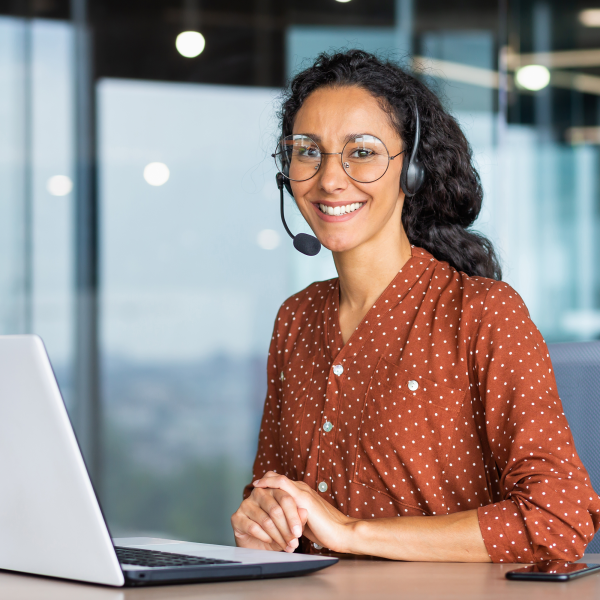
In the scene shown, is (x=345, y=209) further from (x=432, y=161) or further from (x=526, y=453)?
(x=526, y=453)

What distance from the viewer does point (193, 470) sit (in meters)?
3.54

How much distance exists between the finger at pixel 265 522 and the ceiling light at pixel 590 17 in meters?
3.21

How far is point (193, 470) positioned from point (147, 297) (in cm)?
78

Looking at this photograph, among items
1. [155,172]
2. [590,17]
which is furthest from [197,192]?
[590,17]

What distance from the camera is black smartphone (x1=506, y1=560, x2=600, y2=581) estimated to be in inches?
34.5

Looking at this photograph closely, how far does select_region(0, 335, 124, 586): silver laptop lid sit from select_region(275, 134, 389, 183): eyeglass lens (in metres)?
0.81

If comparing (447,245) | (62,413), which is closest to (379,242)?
(447,245)

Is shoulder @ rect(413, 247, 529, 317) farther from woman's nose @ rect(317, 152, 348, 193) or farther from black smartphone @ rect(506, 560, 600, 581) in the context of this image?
black smartphone @ rect(506, 560, 600, 581)

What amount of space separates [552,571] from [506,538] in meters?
0.19

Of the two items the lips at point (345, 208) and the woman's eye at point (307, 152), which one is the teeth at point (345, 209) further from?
the woman's eye at point (307, 152)

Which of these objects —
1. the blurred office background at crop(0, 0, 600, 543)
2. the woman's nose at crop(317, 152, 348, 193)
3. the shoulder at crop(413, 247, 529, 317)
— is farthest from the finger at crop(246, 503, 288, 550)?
the blurred office background at crop(0, 0, 600, 543)

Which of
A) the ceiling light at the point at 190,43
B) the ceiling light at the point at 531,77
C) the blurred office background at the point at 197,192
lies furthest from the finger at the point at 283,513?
the ceiling light at the point at 531,77

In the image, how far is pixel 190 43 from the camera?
358cm

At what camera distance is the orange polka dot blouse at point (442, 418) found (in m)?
1.11
